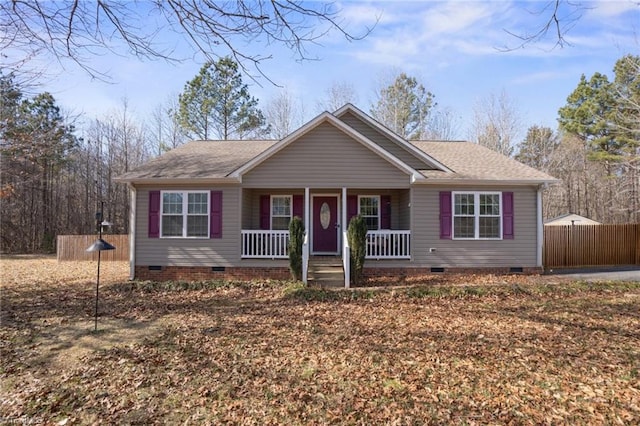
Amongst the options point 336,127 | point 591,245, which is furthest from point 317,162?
point 591,245

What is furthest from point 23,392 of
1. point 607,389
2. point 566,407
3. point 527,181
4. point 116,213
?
point 116,213

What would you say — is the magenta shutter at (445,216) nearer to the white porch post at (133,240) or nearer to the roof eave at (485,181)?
the roof eave at (485,181)

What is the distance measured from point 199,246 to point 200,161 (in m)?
3.16

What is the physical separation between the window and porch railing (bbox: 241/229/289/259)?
3.13m

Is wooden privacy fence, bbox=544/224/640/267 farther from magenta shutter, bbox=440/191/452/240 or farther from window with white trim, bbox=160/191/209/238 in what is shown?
window with white trim, bbox=160/191/209/238

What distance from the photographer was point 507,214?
36.8 feet

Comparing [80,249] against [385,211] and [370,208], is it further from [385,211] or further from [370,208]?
[385,211]

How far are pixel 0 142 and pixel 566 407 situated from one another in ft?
43.1

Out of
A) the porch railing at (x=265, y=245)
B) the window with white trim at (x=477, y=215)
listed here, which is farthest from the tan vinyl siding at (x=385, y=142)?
the porch railing at (x=265, y=245)

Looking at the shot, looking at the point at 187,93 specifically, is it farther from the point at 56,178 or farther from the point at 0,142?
the point at 0,142

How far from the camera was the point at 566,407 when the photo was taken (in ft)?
12.1

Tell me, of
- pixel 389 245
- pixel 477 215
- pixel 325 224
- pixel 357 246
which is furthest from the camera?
pixel 325 224

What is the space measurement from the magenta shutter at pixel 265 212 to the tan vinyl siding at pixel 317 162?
1.69m

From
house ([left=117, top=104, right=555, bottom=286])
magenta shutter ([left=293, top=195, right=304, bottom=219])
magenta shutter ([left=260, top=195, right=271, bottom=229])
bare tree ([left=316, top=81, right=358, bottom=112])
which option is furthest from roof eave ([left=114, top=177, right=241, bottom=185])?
bare tree ([left=316, top=81, right=358, bottom=112])
